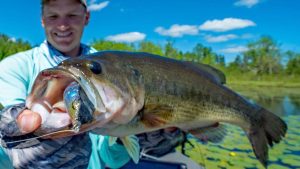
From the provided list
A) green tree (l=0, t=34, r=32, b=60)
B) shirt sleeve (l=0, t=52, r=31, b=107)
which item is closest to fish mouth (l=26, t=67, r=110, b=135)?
shirt sleeve (l=0, t=52, r=31, b=107)

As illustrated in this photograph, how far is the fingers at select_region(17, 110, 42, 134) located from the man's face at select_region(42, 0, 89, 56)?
1182 millimetres

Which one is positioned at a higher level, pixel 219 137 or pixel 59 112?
pixel 59 112

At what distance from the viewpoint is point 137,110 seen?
1.97 metres

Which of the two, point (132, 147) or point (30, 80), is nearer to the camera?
point (132, 147)

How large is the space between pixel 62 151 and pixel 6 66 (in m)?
0.82

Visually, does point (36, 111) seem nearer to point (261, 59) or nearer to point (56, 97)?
point (56, 97)

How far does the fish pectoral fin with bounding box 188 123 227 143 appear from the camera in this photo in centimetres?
252

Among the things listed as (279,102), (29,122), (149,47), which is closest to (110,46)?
(149,47)

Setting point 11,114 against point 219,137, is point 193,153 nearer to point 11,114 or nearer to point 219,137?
point 219,137

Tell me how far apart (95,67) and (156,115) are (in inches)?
16.7

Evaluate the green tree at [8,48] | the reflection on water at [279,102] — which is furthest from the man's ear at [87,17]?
the reflection on water at [279,102]

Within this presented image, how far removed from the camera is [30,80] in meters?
2.61

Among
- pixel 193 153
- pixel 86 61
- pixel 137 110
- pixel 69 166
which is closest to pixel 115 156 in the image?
pixel 69 166

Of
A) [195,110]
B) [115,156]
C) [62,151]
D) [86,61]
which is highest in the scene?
[86,61]
